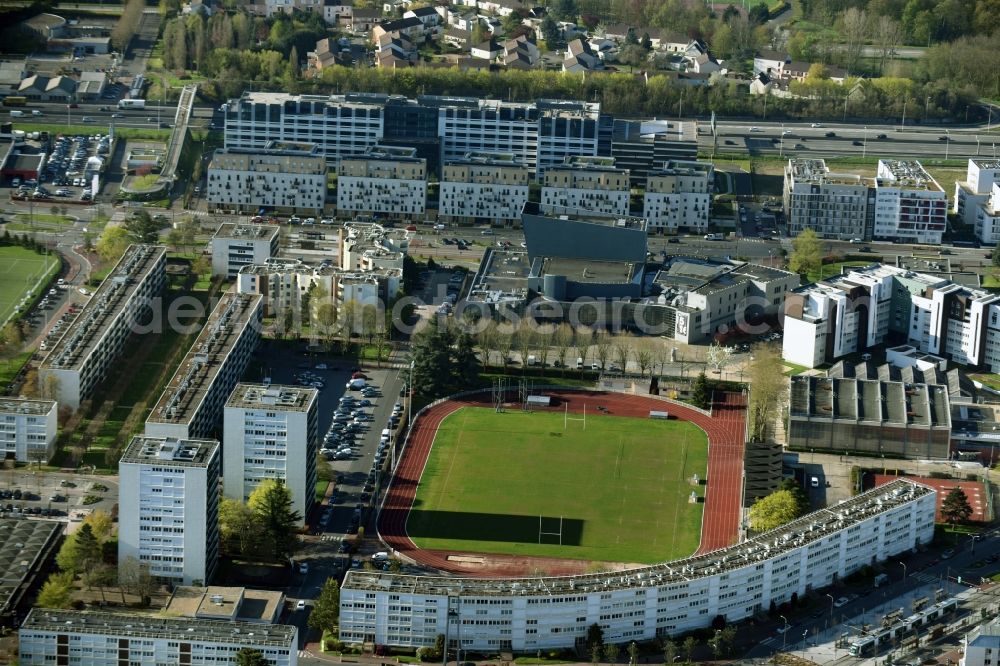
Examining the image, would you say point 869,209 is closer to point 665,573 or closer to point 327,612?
point 665,573

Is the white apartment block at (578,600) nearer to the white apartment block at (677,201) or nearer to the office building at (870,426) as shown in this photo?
the office building at (870,426)

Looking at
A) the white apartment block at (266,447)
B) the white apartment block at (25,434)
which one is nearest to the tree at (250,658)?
the white apartment block at (266,447)

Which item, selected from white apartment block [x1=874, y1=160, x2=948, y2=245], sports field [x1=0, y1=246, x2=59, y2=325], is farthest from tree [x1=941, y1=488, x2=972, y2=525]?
sports field [x1=0, y1=246, x2=59, y2=325]

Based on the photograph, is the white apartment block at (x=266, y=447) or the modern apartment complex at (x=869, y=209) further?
the modern apartment complex at (x=869, y=209)

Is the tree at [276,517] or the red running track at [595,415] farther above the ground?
the tree at [276,517]

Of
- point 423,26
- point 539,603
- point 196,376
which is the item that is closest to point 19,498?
point 196,376

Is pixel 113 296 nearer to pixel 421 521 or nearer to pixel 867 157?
pixel 421 521
